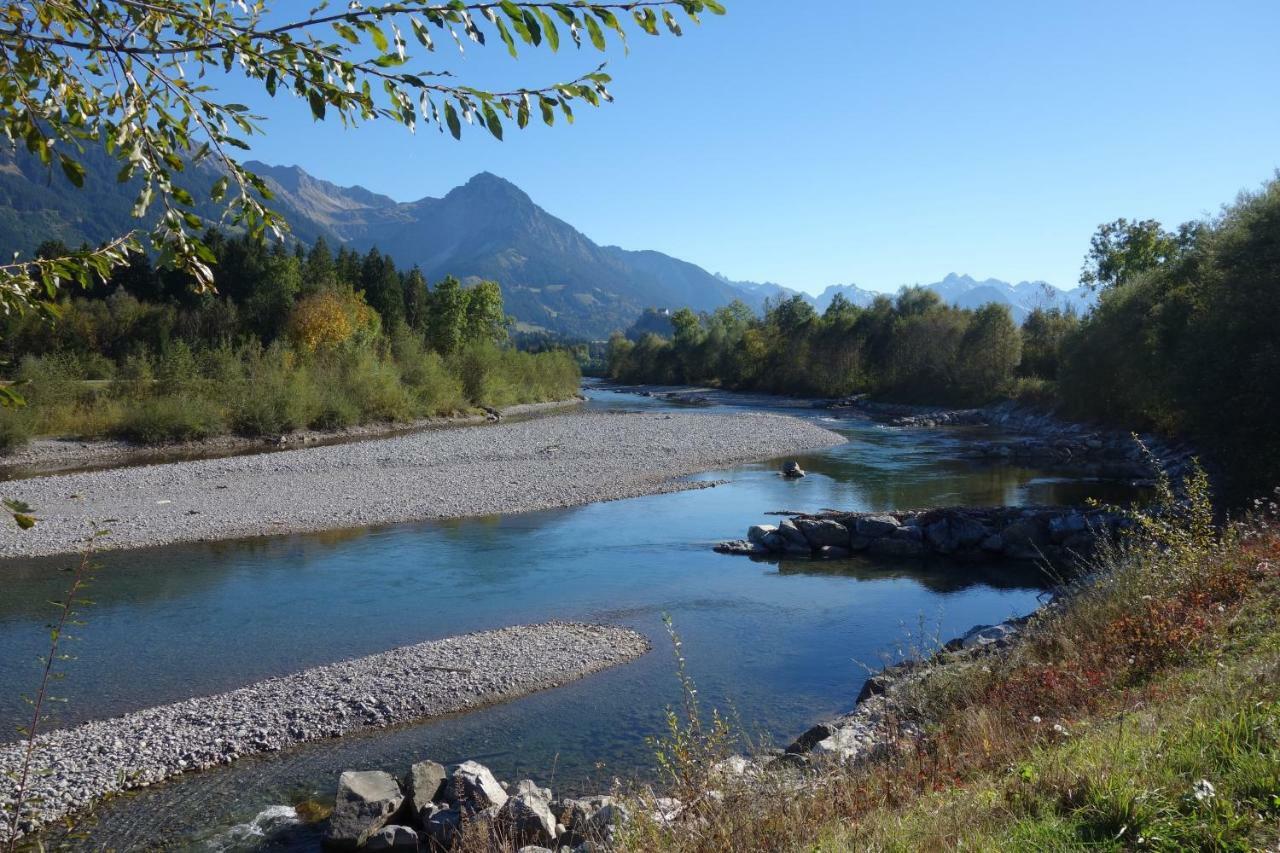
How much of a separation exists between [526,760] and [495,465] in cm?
2606

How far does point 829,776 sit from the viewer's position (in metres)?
6.05

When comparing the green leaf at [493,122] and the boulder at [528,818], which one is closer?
the green leaf at [493,122]

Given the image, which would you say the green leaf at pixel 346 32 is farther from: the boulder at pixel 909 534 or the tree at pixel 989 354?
the tree at pixel 989 354

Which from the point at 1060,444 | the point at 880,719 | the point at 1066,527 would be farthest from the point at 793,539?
the point at 1060,444

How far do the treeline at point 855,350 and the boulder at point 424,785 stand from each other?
209ft

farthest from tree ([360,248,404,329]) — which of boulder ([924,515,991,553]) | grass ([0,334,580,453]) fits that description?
boulder ([924,515,991,553])

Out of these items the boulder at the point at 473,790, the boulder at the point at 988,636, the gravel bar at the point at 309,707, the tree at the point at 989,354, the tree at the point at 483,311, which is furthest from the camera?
the tree at the point at 483,311

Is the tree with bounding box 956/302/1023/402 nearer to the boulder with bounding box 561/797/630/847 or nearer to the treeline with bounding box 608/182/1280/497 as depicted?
the treeline with bounding box 608/182/1280/497

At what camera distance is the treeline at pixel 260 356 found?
41.9m

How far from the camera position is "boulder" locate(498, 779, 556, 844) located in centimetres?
746

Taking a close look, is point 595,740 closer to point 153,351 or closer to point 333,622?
point 333,622

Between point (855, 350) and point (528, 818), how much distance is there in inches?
3339

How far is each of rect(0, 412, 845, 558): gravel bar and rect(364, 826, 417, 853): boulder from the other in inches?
391

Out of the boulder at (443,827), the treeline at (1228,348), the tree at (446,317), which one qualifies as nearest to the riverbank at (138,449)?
the tree at (446,317)
